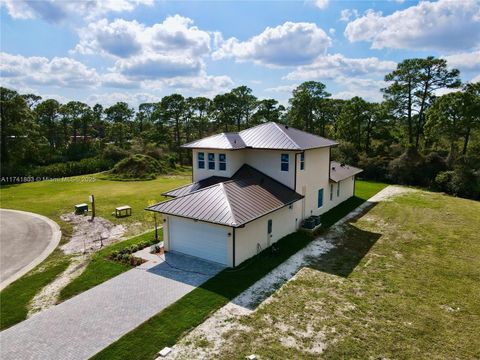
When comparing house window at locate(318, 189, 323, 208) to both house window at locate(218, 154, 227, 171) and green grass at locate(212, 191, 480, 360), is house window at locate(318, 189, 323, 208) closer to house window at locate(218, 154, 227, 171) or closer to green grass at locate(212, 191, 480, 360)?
green grass at locate(212, 191, 480, 360)

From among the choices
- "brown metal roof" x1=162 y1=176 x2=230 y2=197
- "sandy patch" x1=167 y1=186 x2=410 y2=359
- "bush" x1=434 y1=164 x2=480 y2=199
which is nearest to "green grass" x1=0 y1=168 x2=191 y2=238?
"brown metal roof" x1=162 y1=176 x2=230 y2=197

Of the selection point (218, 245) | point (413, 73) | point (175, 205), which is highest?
point (413, 73)

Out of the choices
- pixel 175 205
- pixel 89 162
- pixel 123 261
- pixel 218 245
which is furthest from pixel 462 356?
pixel 89 162

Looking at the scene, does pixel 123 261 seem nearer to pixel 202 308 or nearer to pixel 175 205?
pixel 175 205

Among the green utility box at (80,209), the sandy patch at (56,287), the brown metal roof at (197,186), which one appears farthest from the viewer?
the green utility box at (80,209)

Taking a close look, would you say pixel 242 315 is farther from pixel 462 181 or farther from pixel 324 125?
pixel 324 125

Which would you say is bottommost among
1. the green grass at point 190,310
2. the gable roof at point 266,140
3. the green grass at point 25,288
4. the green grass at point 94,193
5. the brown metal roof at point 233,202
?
the green grass at point 25,288

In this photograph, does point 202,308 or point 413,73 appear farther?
point 413,73

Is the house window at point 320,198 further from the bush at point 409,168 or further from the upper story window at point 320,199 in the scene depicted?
the bush at point 409,168

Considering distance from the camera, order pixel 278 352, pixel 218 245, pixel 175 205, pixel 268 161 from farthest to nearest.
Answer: pixel 268 161
pixel 175 205
pixel 218 245
pixel 278 352

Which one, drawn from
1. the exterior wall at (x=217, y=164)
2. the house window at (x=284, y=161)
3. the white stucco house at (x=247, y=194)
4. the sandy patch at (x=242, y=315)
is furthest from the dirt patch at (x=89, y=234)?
the house window at (x=284, y=161)
